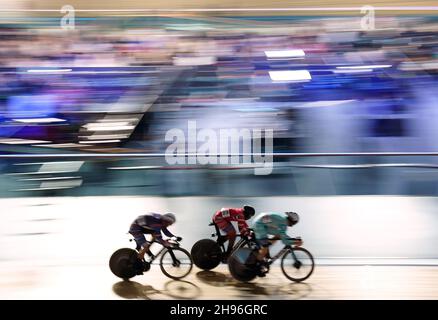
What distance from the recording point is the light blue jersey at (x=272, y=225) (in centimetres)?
311

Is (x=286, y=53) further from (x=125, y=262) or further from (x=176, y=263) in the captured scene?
(x=125, y=262)

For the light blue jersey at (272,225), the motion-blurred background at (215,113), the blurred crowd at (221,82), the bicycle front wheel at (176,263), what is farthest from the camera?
the blurred crowd at (221,82)

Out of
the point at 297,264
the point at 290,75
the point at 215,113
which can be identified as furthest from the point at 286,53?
the point at 297,264

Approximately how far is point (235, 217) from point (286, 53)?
258cm

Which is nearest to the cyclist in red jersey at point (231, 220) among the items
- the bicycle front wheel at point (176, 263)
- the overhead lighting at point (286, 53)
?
the bicycle front wheel at point (176, 263)

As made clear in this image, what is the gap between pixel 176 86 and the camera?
5.26 metres

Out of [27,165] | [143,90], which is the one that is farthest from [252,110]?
[27,165]

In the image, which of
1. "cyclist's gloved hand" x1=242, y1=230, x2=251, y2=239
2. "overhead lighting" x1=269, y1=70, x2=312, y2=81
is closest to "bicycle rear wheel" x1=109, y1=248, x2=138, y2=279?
"cyclist's gloved hand" x1=242, y1=230, x2=251, y2=239

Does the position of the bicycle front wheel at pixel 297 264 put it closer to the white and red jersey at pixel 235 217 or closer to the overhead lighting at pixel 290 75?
the white and red jersey at pixel 235 217

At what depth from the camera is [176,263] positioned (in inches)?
126

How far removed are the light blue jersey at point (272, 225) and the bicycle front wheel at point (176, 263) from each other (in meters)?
0.45

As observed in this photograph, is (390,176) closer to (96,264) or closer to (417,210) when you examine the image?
(417,210)

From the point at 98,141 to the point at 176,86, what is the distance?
902 mm

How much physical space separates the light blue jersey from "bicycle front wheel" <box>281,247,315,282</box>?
0.09 m
